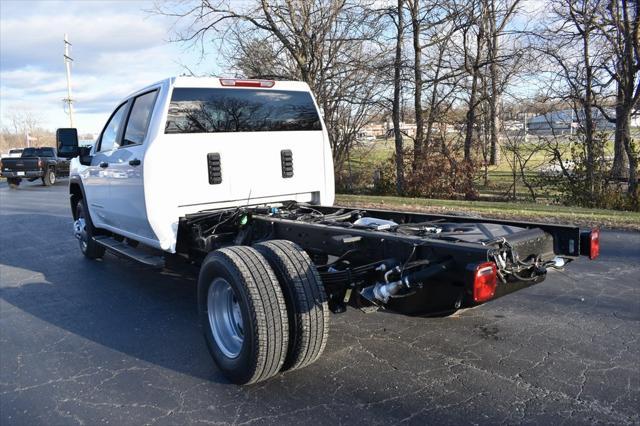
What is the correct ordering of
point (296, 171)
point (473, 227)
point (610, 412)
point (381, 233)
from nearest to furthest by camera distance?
point (610, 412), point (381, 233), point (473, 227), point (296, 171)

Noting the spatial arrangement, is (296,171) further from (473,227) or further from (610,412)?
→ (610,412)

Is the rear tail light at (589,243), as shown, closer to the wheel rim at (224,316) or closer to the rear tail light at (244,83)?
the wheel rim at (224,316)

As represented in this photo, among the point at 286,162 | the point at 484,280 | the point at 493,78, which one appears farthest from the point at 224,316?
the point at 493,78

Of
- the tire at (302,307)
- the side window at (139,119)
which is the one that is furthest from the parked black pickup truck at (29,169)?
the tire at (302,307)

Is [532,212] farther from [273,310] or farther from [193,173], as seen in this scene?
[273,310]

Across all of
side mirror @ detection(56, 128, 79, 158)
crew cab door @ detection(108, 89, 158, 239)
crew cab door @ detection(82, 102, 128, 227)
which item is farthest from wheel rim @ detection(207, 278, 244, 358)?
side mirror @ detection(56, 128, 79, 158)

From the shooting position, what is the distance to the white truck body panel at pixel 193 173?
5.46 meters

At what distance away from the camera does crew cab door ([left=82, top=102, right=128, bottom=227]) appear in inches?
263

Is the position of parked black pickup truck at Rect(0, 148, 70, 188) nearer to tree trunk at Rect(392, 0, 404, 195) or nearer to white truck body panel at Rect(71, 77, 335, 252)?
tree trunk at Rect(392, 0, 404, 195)

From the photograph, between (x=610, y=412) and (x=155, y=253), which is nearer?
(x=610, y=412)

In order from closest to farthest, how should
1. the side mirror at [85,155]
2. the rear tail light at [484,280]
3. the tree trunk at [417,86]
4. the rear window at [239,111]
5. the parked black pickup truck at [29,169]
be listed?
the rear tail light at [484,280]
the rear window at [239,111]
the side mirror at [85,155]
the tree trunk at [417,86]
the parked black pickup truck at [29,169]

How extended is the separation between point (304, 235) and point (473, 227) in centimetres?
137

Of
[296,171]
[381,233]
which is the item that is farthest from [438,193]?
[381,233]

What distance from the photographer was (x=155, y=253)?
267 inches
